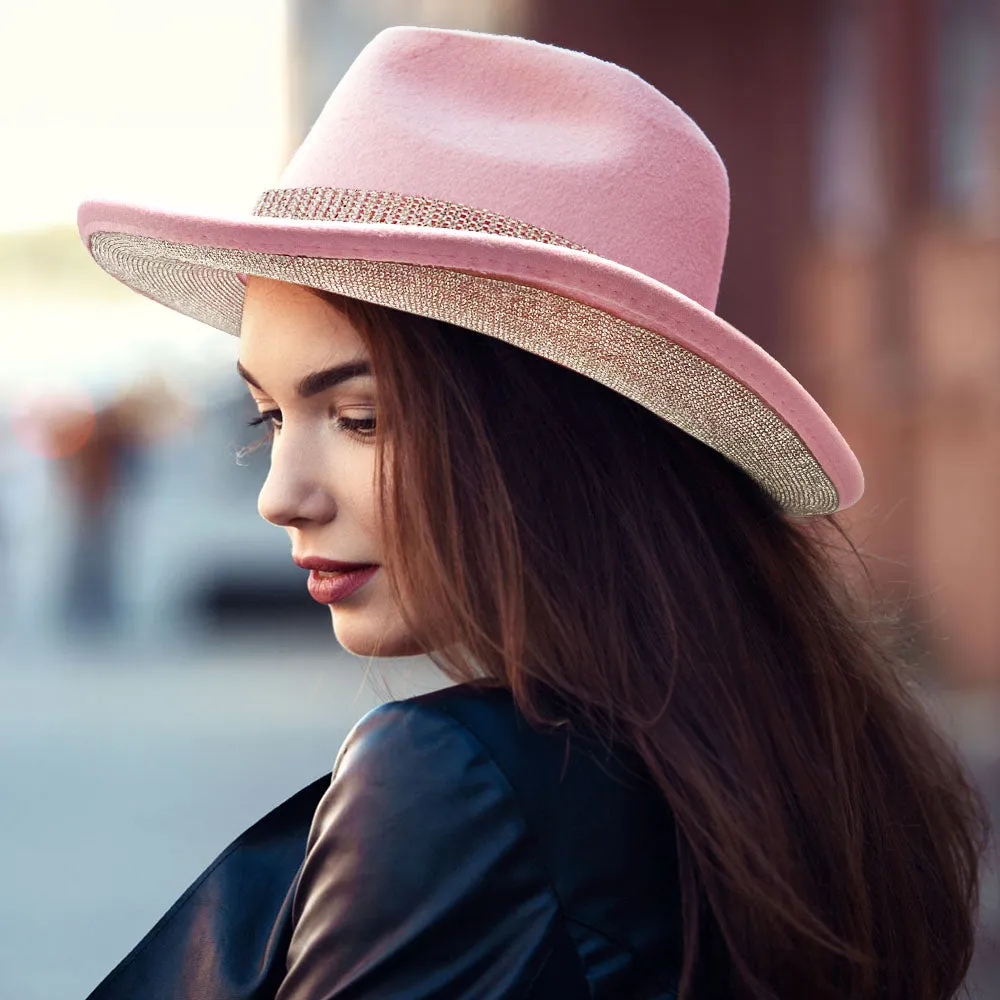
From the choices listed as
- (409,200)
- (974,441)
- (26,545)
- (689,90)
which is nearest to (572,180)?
(409,200)

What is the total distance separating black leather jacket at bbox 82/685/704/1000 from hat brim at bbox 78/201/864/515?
1.09ft

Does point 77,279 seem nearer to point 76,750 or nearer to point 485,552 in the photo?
point 76,750

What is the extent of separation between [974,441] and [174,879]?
417cm

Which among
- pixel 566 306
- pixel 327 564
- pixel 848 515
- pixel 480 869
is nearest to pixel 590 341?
pixel 566 306

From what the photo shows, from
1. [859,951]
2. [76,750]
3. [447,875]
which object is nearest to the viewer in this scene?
[447,875]

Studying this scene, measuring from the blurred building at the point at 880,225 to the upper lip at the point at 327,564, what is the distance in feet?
16.2

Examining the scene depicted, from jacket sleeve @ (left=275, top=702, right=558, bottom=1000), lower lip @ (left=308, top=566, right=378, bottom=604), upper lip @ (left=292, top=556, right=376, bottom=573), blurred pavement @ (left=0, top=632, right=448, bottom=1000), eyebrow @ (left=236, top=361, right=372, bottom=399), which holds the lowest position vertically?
blurred pavement @ (left=0, top=632, right=448, bottom=1000)

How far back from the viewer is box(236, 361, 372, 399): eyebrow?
1.44 m

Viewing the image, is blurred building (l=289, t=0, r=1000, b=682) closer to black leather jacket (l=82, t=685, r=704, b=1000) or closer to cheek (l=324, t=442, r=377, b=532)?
cheek (l=324, t=442, r=377, b=532)

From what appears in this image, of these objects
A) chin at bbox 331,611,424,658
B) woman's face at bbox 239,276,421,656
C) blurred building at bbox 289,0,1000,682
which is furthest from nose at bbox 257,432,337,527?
blurred building at bbox 289,0,1000,682

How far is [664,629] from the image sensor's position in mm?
1354

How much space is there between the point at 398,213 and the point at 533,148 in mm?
168

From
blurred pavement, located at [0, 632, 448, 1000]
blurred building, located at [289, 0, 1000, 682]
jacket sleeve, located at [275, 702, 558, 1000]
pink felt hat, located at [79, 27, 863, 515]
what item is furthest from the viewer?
blurred building, located at [289, 0, 1000, 682]

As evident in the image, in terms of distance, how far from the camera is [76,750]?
6.99 meters
